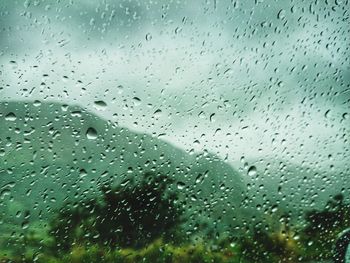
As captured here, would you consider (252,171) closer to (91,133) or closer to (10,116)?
(91,133)

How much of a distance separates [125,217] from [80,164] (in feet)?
1.88

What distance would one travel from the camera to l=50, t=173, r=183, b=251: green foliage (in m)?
2.66

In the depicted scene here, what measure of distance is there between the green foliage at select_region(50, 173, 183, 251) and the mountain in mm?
93

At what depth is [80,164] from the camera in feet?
9.49

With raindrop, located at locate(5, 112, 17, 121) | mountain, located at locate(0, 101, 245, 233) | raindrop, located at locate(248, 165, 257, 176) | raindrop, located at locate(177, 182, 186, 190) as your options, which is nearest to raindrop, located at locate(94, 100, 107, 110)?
mountain, located at locate(0, 101, 245, 233)

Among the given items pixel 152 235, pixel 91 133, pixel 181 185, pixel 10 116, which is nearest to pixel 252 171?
pixel 181 185

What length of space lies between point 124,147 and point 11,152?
2.84ft

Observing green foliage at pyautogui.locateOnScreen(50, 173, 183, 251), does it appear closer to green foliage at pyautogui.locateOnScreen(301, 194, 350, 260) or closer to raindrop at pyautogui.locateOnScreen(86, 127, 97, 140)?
raindrop at pyautogui.locateOnScreen(86, 127, 97, 140)

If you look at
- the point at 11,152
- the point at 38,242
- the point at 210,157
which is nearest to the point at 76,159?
the point at 11,152

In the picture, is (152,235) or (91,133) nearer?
(91,133)

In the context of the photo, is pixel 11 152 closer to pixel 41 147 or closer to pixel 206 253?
pixel 41 147

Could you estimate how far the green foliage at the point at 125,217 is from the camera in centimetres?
266

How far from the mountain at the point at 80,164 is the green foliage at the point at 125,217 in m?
0.09

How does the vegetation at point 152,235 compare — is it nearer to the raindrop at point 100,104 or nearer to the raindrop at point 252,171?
the raindrop at point 252,171
